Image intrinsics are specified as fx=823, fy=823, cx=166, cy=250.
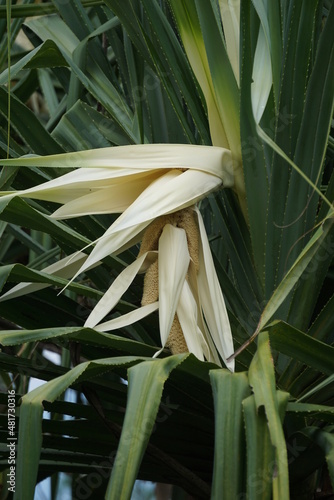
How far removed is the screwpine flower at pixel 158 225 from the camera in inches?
37.3

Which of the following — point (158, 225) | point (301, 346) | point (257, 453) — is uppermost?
point (158, 225)

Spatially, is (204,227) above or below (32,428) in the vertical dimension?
above

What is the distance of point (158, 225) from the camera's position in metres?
1.02

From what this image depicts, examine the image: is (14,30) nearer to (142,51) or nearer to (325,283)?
(142,51)

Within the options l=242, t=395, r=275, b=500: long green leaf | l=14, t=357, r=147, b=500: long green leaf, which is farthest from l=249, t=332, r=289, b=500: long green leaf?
l=14, t=357, r=147, b=500: long green leaf

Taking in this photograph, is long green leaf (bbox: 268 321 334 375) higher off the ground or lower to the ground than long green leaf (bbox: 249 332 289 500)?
higher

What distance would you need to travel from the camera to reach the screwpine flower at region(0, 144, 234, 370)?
0.95 m

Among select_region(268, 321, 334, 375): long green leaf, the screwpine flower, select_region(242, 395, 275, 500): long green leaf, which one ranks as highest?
the screwpine flower

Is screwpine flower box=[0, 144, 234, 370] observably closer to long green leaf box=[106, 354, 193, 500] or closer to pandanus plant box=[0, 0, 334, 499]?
pandanus plant box=[0, 0, 334, 499]

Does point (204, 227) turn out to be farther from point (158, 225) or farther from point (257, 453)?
point (257, 453)

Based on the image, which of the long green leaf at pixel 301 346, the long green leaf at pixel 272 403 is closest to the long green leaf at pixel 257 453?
the long green leaf at pixel 272 403

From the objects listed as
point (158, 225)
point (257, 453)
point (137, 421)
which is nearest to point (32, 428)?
point (137, 421)

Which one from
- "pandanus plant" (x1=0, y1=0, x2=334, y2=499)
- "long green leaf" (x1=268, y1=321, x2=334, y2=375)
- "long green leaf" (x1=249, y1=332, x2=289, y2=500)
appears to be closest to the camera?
"long green leaf" (x1=249, y1=332, x2=289, y2=500)

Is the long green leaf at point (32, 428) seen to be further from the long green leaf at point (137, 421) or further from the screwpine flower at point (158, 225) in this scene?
the screwpine flower at point (158, 225)
